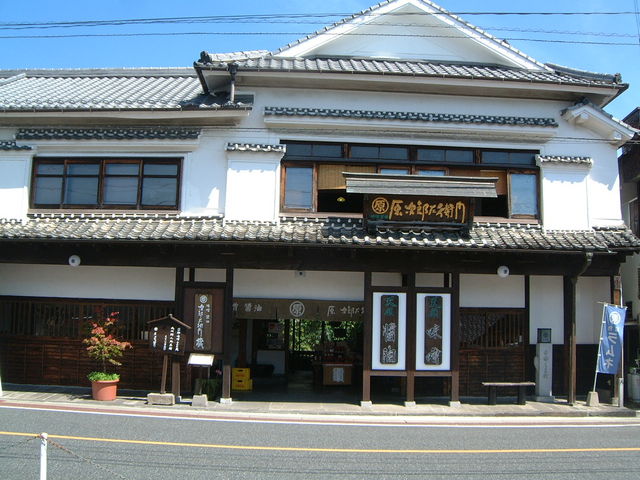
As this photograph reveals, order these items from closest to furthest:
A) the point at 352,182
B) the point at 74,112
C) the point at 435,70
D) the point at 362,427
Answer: the point at 362,427
the point at 352,182
the point at 74,112
the point at 435,70

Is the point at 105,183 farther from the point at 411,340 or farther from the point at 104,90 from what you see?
the point at 411,340

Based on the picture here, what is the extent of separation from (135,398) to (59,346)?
2.83 metres

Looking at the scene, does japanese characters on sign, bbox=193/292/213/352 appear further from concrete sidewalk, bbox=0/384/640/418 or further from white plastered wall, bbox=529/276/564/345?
white plastered wall, bbox=529/276/564/345

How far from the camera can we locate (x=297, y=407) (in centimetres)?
1309

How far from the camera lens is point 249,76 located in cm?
1448

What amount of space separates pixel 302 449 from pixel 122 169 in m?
9.19

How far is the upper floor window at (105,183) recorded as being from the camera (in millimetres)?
14531

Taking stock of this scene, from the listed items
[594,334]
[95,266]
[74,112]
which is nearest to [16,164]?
[74,112]

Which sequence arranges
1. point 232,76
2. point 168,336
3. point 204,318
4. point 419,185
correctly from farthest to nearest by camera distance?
point 232,76, point 204,318, point 419,185, point 168,336

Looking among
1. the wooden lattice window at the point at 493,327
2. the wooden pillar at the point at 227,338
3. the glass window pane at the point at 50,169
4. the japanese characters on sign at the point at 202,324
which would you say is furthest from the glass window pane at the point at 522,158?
the glass window pane at the point at 50,169

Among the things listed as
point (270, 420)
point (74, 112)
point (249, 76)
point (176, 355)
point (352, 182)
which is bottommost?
point (270, 420)

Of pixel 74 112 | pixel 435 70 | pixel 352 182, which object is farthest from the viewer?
pixel 435 70

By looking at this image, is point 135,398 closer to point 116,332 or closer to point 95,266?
point 116,332

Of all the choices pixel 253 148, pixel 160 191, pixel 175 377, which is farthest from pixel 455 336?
pixel 160 191
